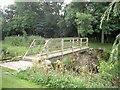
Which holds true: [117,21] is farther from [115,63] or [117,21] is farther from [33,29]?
[115,63]

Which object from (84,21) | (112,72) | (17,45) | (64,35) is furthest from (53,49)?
(64,35)

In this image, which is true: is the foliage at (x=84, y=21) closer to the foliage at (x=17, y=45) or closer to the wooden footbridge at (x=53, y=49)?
the foliage at (x=17, y=45)

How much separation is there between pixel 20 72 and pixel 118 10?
3.65m

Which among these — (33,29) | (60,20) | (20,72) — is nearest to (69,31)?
(60,20)

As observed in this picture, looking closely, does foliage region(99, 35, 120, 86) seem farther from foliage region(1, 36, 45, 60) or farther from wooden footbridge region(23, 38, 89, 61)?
foliage region(1, 36, 45, 60)

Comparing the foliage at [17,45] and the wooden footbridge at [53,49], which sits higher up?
the wooden footbridge at [53,49]

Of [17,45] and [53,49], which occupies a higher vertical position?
[53,49]

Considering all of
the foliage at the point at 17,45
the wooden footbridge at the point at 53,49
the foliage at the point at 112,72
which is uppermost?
the foliage at the point at 112,72

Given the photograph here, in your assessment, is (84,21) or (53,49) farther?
(84,21)

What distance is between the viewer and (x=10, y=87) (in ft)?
15.2

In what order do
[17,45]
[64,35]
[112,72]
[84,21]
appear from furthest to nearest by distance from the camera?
[64,35]
[84,21]
[17,45]
[112,72]

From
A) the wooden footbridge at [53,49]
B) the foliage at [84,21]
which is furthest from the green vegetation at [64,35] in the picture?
the wooden footbridge at [53,49]

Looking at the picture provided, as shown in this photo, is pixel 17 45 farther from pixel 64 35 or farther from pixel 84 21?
pixel 64 35

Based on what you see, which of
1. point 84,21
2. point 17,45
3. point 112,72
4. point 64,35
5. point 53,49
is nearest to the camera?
point 112,72
